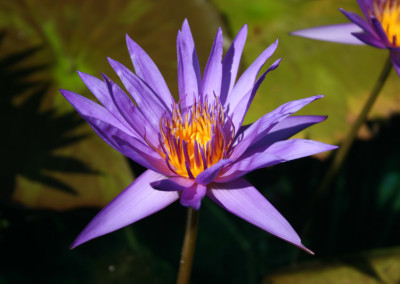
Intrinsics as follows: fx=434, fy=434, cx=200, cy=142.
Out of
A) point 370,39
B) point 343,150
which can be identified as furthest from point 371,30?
point 343,150

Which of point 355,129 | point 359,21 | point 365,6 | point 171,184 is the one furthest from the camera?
point 355,129

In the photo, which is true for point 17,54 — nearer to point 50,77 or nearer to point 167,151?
point 50,77

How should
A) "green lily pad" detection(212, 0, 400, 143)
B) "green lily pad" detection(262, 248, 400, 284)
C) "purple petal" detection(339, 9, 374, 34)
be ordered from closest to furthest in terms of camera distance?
"purple petal" detection(339, 9, 374, 34), "green lily pad" detection(262, 248, 400, 284), "green lily pad" detection(212, 0, 400, 143)

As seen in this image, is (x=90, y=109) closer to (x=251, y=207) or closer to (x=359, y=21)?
(x=251, y=207)

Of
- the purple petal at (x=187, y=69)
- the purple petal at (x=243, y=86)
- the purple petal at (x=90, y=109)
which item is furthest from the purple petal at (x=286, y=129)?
the purple petal at (x=90, y=109)

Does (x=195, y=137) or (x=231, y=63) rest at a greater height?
(x=231, y=63)

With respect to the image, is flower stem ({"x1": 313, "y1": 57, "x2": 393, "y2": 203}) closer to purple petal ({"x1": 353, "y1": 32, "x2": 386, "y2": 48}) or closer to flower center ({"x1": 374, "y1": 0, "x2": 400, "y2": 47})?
purple petal ({"x1": 353, "y1": 32, "x2": 386, "y2": 48})

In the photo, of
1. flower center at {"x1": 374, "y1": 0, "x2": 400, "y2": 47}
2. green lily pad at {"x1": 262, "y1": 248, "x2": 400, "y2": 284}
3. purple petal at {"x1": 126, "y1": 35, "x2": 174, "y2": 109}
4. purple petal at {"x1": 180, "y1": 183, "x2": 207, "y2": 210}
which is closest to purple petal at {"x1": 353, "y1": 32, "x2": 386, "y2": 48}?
flower center at {"x1": 374, "y1": 0, "x2": 400, "y2": 47}
